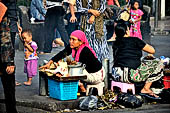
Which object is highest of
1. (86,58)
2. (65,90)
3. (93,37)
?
(93,37)

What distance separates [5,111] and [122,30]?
2.31 metres

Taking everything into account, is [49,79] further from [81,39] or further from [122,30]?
[122,30]

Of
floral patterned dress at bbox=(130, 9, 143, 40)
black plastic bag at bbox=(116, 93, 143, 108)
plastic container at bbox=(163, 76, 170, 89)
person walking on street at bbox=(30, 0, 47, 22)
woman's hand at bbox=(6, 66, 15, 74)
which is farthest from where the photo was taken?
floral patterned dress at bbox=(130, 9, 143, 40)

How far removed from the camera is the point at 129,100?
9320mm

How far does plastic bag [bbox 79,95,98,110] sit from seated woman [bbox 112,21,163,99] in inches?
31.1

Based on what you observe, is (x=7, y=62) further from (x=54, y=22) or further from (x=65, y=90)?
(x=54, y=22)

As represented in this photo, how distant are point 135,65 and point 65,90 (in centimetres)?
129

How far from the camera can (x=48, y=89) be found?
31.8 ft

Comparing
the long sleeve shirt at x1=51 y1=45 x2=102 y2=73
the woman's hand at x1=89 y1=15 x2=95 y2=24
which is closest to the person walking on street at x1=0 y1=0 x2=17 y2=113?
the long sleeve shirt at x1=51 y1=45 x2=102 y2=73

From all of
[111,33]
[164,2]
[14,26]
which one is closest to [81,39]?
[14,26]

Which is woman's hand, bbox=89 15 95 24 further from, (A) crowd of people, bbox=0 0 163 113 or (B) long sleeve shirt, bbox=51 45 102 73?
(B) long sleeve shirt, bbox=51 45 102 73

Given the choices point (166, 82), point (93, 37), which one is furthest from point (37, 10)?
point (166, 82)

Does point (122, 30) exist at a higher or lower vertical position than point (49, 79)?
higher

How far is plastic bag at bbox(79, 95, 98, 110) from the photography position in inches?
362
